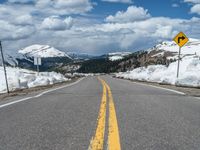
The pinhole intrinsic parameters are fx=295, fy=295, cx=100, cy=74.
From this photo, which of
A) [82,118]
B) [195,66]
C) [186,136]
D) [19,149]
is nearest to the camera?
[19,149]

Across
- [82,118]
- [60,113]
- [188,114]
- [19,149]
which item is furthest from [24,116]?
[188,114]

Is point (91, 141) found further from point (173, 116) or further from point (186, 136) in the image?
point (173, 116)

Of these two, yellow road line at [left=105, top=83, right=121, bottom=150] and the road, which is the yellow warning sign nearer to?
the road

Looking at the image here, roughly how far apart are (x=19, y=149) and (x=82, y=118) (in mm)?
2576

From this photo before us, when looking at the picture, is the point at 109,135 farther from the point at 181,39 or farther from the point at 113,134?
the point at 181,39

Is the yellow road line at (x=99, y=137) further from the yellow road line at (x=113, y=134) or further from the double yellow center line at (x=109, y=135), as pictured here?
the yellow road line at (x=113, y=134)

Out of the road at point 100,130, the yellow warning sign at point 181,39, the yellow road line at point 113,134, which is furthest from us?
the yellow warning sign at point 181,39

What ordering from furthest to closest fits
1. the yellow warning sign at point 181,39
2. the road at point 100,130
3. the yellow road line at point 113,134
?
the yellow warning sign at point 181,39 → the road at point 100,130 → the yellow road line at point 113,134

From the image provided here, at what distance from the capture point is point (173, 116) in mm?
7160

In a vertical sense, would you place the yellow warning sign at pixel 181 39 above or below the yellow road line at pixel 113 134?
above

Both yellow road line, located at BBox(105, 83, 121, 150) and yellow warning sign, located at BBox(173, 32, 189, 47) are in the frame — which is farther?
yellow warning sign, located at BBox(173, 32, 189, 47)

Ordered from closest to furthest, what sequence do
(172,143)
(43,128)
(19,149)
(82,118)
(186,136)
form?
(19,149), (172,143), (186,136), (43,128), (82,118)

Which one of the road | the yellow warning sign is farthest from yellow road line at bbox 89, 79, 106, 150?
the yellow warning sign

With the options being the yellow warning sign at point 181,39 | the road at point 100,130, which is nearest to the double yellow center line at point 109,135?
the road at point 100,130
